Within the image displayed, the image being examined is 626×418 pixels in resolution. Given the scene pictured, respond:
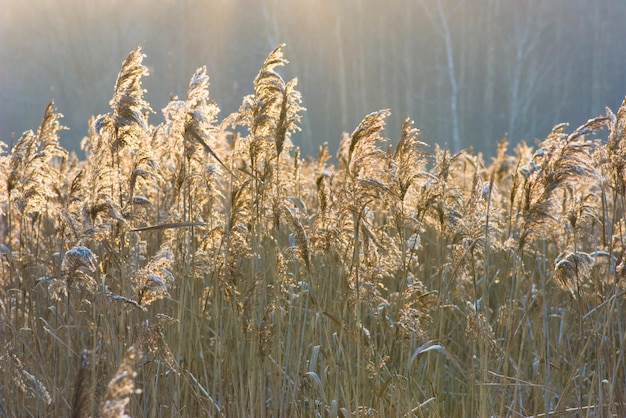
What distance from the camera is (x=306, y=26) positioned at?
2399 inches

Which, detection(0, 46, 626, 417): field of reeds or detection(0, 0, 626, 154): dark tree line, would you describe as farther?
detection(0, 0, 626, 154): dark tree line

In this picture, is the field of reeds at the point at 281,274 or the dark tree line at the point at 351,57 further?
the dark tree line at the point at 351,57

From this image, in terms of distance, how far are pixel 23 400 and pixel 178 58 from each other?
5722 cm

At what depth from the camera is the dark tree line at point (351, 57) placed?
53.8m

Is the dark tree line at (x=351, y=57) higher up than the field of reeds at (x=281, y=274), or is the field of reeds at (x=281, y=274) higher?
the dark tree line at (x=351, y=57)

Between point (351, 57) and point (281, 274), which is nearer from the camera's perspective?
point (281, 274)

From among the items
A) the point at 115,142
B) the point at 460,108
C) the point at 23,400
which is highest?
the point at 460,108

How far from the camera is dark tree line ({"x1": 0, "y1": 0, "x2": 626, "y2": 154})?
176ft

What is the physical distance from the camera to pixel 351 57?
6325 centimetres

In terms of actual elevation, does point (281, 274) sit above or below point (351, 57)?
below

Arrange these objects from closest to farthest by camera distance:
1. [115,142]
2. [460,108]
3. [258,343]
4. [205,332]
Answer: [258,343] < [115,142] < [205,332] < [460,108]

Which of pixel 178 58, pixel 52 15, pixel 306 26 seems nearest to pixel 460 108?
pixel 306 26

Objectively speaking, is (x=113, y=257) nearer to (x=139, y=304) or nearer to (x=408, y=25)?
(x=139, y=304)

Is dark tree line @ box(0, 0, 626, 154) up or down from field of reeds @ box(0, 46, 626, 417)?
up
